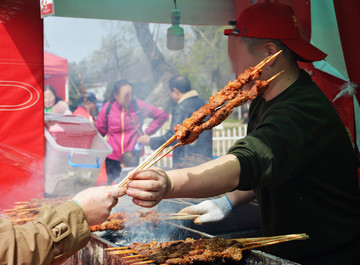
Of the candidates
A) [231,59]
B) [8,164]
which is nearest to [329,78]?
[231,59]

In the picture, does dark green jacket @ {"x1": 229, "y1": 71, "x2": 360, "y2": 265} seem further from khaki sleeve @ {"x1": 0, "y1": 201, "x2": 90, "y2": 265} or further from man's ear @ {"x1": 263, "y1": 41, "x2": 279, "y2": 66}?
khaki sleeve @ {"x1": 0, "y1": 201, "x2": 90, "y2": 265}

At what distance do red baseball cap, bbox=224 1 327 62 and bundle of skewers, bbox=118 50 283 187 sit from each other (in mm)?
193

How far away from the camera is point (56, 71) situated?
869cm

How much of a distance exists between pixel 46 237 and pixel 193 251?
1066 millimetres

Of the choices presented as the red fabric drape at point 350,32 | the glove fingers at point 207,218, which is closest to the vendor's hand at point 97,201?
the glove fingers at point 207,218

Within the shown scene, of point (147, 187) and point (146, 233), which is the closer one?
point (147, 187)

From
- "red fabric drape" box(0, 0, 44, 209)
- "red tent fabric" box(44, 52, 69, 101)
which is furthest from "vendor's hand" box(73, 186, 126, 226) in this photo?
"red tent fabric" box(44, 52, 69, 101)

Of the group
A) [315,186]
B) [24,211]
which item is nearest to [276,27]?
[315,186]

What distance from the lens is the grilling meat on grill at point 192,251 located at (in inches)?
87.8

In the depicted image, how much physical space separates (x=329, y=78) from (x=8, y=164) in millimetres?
3964

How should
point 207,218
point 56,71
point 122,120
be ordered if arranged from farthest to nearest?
point 56,71 < point 122,120 < point 207,218

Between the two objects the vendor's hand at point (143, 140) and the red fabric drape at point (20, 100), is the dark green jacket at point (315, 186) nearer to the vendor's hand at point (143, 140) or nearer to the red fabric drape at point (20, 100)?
the red fabric drape at point (20, 100)

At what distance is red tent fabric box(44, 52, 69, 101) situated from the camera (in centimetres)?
829

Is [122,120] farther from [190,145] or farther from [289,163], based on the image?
[289,163]
